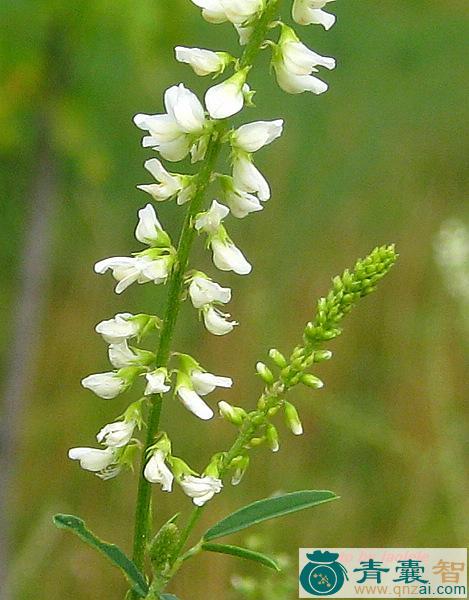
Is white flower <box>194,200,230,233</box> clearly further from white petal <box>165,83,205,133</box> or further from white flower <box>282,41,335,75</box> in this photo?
white flower <box>282,41,335,75</box>

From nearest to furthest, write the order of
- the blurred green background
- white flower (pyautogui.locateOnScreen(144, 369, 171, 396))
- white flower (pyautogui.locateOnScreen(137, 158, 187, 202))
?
1. white flower (pyautogui.locateOnScreen(144, 369, 171, 396))
2. white flower (pyautogui.locateOnScreen(137, 158, 187, 202))
3. the blurred green background

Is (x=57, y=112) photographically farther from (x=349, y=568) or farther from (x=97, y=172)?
(x=349, y=568)

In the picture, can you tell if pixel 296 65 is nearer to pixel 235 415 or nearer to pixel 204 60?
pixel 204 60

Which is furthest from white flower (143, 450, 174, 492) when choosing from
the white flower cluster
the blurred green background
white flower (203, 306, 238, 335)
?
the blurred green background

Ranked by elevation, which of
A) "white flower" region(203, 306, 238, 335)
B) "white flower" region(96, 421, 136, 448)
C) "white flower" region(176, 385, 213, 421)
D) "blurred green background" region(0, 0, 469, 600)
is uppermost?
"blurred green background" region(0, 0, 469, 600)

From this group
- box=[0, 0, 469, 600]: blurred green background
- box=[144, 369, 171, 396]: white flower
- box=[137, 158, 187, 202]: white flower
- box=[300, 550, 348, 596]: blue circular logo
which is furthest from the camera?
box=[0, 0, 469, 600]: blurred green background

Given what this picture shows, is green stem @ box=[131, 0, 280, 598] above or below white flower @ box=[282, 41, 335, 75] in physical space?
below

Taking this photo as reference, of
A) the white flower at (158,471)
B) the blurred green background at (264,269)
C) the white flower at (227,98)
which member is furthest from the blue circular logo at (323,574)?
the blurred green background at (264,269)

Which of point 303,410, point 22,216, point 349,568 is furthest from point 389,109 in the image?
point 349,568
